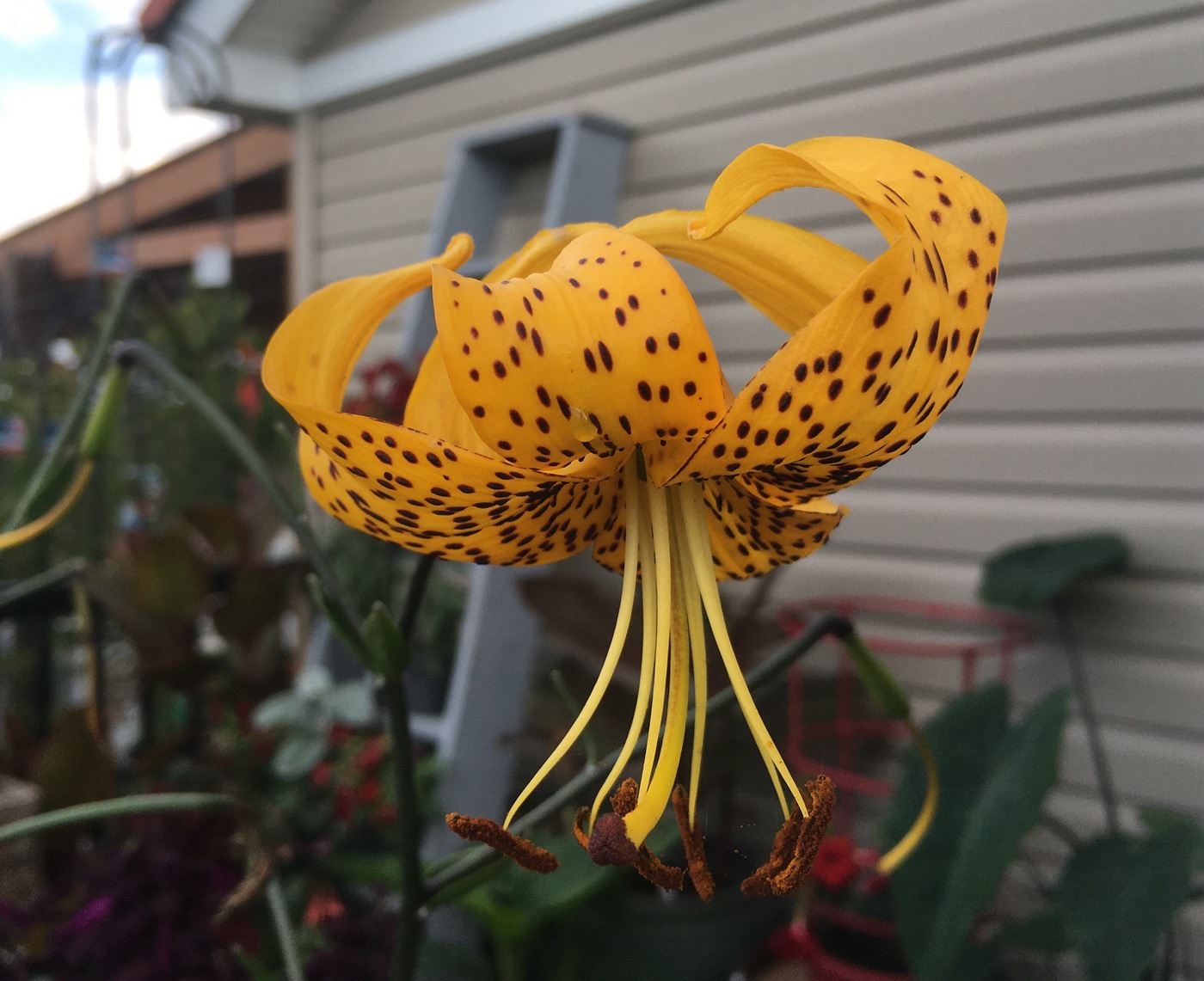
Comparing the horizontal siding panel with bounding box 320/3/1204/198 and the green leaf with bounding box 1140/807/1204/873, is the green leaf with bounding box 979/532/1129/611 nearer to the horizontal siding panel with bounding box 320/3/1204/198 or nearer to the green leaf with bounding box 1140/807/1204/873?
the green leaf with bounding box 1140/807/1204/873

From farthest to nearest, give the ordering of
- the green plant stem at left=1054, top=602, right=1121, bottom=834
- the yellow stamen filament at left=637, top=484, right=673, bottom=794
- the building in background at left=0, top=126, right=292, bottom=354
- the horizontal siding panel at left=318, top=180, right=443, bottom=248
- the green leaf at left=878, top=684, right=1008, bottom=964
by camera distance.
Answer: the building in background at left=0, top=126, right=292, bottom=354, the horizontal siding panel at left=318, top=180, right=443, bottom=248, the green plant stem at left=1054, top=602, right=1121, bottom=834, the green leaf at left=878, top=684, right=1008, bottom=964, the yellow stamen filament at left=637, top=484, right=673, bottom=794

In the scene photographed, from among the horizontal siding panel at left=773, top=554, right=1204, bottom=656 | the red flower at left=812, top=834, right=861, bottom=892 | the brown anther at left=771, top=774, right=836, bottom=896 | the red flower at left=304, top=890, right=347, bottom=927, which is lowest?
the red flower at left=812, top=834, right=861, bottom=892

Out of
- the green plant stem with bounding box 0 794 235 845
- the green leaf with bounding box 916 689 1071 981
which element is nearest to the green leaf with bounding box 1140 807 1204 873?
the green leaf with bounding box 916 689 1071 981

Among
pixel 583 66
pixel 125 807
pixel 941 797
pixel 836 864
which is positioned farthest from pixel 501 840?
pixel 583 66

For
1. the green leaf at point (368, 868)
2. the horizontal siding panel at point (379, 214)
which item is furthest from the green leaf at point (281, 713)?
the horizontal siding panel at point (379, 214)

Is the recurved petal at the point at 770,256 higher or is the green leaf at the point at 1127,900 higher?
the recurved petal at the point at 770,256

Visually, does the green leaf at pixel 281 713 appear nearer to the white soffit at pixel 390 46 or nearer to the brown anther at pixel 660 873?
the brown anther at pixel 660 873
